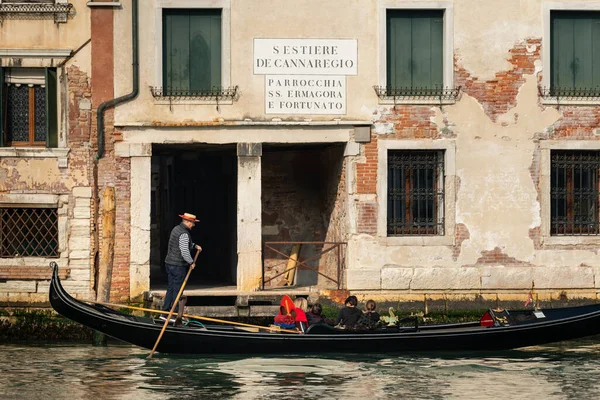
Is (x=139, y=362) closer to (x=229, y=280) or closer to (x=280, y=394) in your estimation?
(x=280, y=394)

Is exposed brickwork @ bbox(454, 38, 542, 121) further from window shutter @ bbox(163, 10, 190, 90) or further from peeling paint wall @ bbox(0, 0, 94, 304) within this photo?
peeling paint wall @ bbox(0, 0, 94, 304)

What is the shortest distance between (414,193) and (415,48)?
1968 millimetres

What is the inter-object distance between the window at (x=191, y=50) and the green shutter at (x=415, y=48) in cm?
235

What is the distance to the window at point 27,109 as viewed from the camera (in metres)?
19.6

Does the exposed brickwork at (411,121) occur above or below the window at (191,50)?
below

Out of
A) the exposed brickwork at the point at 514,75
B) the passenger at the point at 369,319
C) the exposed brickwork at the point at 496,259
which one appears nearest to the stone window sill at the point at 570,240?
the exposed brickwork at the point at 496,259

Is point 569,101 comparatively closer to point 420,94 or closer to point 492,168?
point 492,168

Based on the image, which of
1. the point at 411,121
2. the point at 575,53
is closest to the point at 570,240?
the point at 575,53

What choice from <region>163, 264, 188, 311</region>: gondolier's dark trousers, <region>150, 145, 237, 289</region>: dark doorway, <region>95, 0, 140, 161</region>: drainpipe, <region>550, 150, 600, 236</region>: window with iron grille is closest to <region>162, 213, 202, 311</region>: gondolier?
<region>163, 264, 188, 311</region>: gondolier's dark trousers

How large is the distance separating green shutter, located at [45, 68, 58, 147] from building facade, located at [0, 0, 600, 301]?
0.06 meters

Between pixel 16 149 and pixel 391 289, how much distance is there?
5359 millimetres

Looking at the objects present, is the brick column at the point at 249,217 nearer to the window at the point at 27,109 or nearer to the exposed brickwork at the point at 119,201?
the exposed brickwork at the point at 119,201

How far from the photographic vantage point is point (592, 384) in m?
15.3

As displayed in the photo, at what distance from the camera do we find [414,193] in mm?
19859
